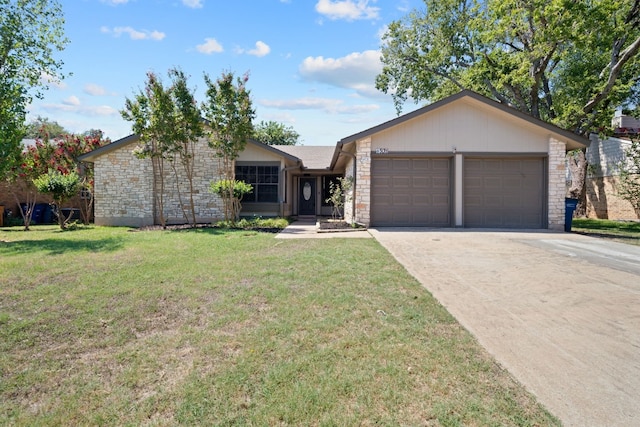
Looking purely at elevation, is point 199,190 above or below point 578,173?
below

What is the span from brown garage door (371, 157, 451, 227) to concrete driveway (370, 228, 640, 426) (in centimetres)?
384

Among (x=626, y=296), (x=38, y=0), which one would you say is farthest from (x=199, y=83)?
(x=626, y=296)

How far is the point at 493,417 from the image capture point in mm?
2156

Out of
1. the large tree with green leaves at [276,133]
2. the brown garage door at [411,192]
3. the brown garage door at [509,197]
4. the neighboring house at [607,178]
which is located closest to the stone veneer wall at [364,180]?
the brown garage door at [411,192]

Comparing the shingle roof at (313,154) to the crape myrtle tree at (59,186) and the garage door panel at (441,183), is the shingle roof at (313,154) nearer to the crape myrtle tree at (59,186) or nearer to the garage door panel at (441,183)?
the garage door panel at (441,183)

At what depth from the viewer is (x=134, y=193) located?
14633mm

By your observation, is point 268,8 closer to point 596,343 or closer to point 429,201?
point 429,201

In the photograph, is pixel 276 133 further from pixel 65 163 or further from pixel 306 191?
pixel 65 163

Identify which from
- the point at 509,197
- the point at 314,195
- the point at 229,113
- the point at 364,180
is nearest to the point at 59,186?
the point at 229,113

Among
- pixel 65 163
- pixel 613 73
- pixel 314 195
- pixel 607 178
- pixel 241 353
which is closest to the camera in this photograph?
pixel 241 353

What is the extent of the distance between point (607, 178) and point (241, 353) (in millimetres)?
25242

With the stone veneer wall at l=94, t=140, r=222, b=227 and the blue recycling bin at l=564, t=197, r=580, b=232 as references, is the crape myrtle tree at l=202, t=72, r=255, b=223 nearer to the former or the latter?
the stone veneer wall at l=94, t=140, r=222, b=227

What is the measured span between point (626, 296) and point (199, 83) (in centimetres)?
1238

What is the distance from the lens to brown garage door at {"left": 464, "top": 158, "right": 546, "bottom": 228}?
11750mm
